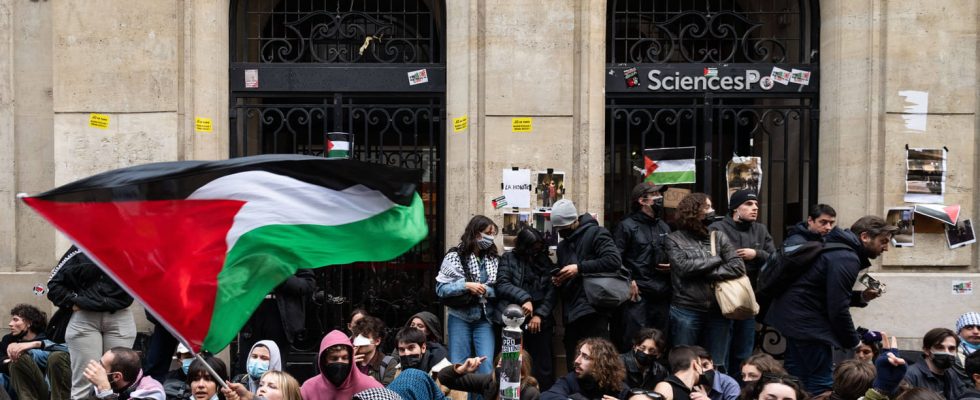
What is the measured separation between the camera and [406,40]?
1139 centimetres

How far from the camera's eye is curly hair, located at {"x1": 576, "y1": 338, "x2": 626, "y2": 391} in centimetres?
752

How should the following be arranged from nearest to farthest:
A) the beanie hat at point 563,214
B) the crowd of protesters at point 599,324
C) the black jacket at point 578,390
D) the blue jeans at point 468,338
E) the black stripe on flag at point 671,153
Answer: the black jacket at point 578,390 → the crowd of protesters at point 599,324 → the beanie hat at point 563,214 → the blue jeans at point 468,338 → the black stripe on flag at point 671,153

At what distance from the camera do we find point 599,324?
9578 millimetres

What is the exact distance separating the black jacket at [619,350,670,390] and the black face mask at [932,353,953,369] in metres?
1.86

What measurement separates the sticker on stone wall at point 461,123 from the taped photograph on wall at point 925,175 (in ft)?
13.5

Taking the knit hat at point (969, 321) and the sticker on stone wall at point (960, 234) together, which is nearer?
the knit hat at point (969, 321)

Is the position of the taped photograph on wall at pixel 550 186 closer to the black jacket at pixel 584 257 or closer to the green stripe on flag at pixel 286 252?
the black jacket at pixel 584 257

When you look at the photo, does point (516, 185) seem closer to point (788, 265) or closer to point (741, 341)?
point (741, 341)

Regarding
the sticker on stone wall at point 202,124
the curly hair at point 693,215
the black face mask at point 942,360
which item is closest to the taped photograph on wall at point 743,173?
the curly hair at point 693,215

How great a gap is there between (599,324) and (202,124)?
14.0ft

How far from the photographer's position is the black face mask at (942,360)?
312 inches

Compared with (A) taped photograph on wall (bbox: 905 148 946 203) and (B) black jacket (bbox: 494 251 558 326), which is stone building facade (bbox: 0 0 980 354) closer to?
(A) taped photograph on wall (bbox: 905 148 946 203)

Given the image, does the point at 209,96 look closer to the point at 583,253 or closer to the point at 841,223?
the point at 583,253

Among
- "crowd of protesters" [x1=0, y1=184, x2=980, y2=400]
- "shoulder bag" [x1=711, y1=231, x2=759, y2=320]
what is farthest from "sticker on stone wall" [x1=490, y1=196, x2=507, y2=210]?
"shoulder bag" [x1=711, y1=231, x2=759, y2=320]
